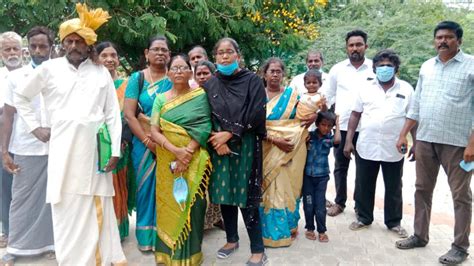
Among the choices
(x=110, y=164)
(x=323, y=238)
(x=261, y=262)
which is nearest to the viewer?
(x=110, y=164)

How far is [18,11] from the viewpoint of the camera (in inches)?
227

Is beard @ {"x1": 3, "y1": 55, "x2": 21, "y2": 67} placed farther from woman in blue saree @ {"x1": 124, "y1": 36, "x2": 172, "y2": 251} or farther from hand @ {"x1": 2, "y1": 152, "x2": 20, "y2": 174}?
woman in blue saree @ {"x1": 124, "y1": 36, "x2": 172, "y2": 251}

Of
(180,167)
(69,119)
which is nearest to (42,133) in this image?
(69,119)

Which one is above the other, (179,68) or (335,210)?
(179,68)

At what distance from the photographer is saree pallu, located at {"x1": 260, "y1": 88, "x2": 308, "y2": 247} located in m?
3.84

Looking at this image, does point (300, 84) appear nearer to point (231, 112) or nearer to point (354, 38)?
point (354, 38)

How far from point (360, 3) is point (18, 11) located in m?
11.3

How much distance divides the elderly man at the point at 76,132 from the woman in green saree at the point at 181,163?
0.41 m

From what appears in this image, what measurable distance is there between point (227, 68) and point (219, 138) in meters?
0.57

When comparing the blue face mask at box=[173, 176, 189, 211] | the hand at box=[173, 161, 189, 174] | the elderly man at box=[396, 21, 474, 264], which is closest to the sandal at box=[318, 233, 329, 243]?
the elderly man at box=[396, 21, 474, 264]

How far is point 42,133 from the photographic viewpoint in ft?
10.7

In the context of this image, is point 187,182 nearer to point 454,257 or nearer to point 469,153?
point 469,153

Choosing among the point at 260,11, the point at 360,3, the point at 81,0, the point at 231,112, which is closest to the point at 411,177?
the point at 260,11

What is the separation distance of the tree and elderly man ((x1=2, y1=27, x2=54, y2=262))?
1866mm
